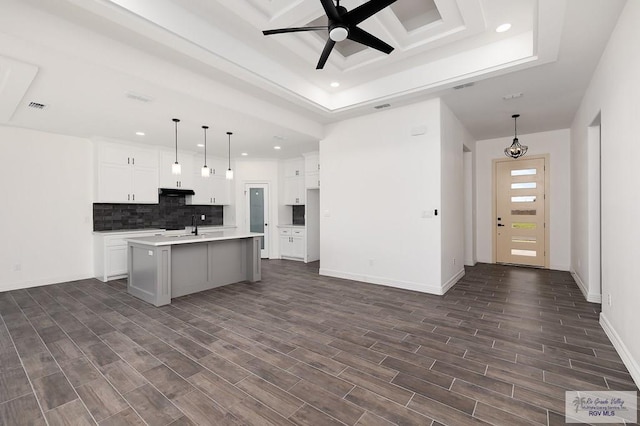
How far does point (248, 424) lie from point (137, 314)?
8.81 feet

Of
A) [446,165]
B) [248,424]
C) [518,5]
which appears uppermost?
[518,5]

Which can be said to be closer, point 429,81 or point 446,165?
point 429,81

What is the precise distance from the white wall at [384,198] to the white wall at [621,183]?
1.83 m

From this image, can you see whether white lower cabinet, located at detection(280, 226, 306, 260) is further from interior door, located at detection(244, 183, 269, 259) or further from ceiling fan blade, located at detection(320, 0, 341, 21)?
ceiling fan blade, located at detection(320, 0, 341, 21)

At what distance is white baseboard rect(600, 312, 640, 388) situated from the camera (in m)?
2.18

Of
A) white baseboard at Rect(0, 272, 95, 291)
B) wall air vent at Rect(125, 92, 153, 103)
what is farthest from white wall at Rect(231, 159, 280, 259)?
wall air vent at Rect(125, 92, 153, 103)

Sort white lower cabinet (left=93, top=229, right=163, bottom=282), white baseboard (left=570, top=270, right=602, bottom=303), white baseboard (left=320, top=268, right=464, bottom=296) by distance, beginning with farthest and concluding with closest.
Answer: white lower cabinet (left=93, top=229, right=163, bottom=282), white baseboard (left=320, top=268, right=464, bottom=296), white baseboard (left=570, top=270, right=602, bottom=303)

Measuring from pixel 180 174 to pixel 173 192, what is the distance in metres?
0.46

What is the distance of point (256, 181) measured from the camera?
8.02 m

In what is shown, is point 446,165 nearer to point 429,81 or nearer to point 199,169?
point 429,81

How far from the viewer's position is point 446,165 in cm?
470

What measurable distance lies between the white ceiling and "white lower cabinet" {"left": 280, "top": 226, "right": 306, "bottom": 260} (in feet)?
10.2

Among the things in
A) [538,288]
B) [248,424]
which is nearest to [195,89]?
[248,424]

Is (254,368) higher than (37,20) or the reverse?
the reverse
